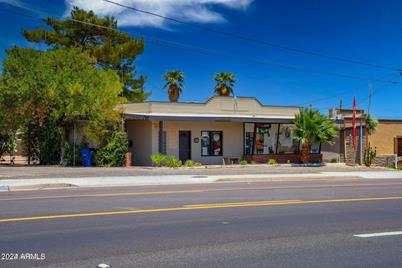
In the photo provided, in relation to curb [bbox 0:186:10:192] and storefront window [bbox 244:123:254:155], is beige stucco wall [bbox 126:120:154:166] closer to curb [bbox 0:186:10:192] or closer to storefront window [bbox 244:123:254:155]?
storefront window [bbox 244:123:254:155]

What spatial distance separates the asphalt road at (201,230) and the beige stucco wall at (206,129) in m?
17.6

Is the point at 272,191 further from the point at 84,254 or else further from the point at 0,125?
the point at 0,125

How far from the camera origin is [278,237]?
833 centimetres

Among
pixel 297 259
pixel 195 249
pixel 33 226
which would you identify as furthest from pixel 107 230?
pixel 297 259

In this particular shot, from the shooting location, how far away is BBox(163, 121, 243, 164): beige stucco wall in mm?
31703

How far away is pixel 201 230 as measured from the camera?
29.0 ft

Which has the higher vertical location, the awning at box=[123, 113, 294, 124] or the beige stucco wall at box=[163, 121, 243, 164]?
the awning at box=[123, 113, 294, 124]

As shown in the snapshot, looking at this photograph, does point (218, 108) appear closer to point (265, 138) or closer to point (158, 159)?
point (265, 138)

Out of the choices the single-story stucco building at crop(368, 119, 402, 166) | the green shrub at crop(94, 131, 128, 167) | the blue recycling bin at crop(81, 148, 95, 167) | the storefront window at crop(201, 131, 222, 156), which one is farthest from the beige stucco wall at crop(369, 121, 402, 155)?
the blue recycling bin at crop(81, 148, 95, 167)

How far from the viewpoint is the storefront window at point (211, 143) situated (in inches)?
1298

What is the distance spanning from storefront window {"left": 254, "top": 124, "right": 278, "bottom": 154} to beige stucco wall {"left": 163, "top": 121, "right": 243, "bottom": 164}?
1.27 metres

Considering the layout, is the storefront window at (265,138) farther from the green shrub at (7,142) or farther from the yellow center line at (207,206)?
the yellow center line at (207,206)

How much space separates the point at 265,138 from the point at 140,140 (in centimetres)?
906

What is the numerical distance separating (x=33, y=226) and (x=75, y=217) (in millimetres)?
1194
